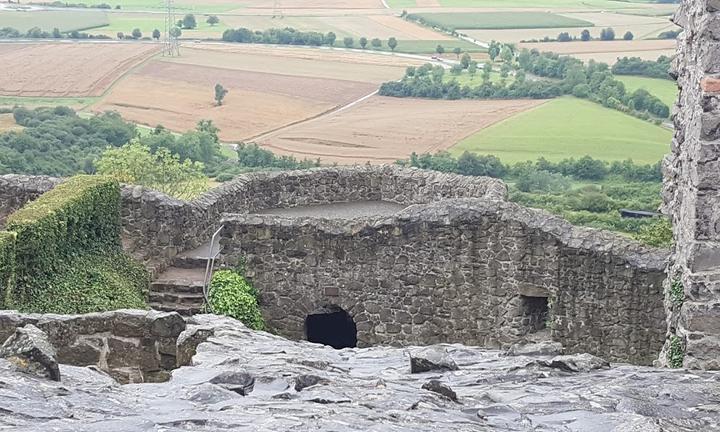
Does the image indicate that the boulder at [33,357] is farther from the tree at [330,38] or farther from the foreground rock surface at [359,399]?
the tree at [330,38]

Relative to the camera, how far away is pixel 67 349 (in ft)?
36.9

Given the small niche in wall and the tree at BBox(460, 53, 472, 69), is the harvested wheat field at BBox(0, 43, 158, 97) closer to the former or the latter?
the tree at BBox(460, 53, 472, 69)

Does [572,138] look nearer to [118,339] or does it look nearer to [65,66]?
[65,66]

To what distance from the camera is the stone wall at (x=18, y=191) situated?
20.5 meters

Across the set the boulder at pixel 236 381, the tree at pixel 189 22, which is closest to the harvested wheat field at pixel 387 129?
the tree at pixel 189 22

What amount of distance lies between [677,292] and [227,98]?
166 feet

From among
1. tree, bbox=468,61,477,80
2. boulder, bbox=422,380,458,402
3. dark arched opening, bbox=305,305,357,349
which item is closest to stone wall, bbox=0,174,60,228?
dark arched opening, bbox=305,305,357,349

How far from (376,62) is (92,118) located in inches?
771

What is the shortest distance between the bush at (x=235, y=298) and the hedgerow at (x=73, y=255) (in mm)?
1018

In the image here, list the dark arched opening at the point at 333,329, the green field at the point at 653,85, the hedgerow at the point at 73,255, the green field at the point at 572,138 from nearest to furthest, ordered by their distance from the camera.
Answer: the hedgerow at the point at 73,255
the dark arched opening at the point at 333,329
the green field at the point at 572,138
the green field at the point at 653,85

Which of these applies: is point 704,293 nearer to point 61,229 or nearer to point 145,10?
point 61,229

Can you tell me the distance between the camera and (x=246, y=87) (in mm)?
62438

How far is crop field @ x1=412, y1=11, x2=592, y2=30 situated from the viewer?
8669 centimetres

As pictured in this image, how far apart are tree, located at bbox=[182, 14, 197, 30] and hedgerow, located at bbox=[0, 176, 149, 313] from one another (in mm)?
66595
